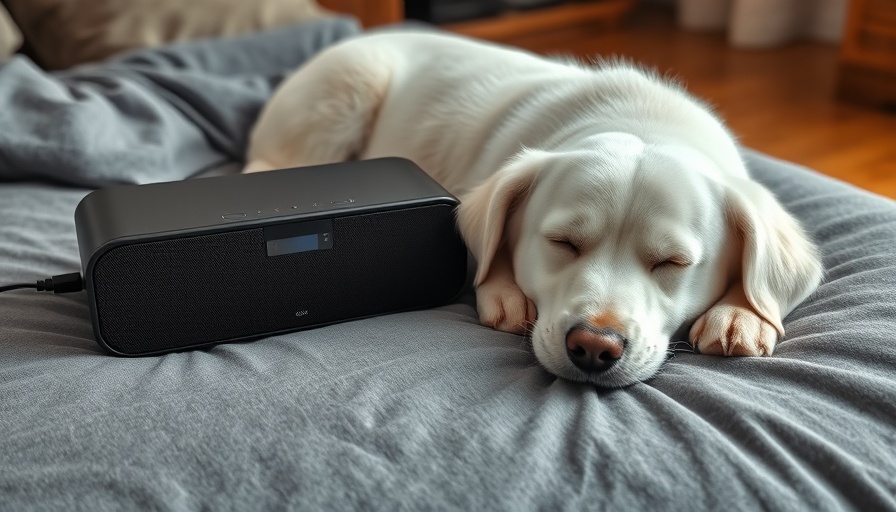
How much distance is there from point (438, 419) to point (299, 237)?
0.38m

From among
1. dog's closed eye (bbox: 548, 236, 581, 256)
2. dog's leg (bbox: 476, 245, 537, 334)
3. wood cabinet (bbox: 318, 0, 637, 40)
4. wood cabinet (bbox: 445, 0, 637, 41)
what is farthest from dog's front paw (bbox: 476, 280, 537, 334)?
wood cabinet (bbox: 445, 0, 637, 41)

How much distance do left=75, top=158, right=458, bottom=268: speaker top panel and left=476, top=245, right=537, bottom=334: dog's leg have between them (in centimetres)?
16

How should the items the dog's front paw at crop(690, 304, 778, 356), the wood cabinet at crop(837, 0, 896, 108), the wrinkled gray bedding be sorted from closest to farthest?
the wrinkled gray bedding < the dog's front paw at crop(690, 304, 778, 356) < the wood cabinet at crop(837, 0, 896, 108)

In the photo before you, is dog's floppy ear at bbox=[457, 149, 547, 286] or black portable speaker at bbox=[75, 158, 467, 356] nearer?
black portable speaker at bbox=[75, 158, 467, 356]

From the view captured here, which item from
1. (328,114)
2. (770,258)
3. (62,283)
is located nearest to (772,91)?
(328,114)

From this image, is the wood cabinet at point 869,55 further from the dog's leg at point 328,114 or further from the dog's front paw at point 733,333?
the dog's front paw at point 733,333

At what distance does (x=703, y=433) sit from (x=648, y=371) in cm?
18

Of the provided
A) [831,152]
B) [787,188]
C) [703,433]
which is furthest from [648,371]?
[831,152]

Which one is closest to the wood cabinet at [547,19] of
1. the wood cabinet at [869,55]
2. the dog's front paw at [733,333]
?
the wood cabinet at [869,55]

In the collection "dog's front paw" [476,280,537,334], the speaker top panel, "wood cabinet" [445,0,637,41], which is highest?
the speaker top panel

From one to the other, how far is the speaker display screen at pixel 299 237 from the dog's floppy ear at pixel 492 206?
8.7 inches

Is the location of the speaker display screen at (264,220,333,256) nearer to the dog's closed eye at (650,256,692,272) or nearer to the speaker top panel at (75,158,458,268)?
the speaker top panel at (75,158,458,268)

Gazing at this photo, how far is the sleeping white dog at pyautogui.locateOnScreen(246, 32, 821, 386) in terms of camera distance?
50.3 inches

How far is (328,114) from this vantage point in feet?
6.93
